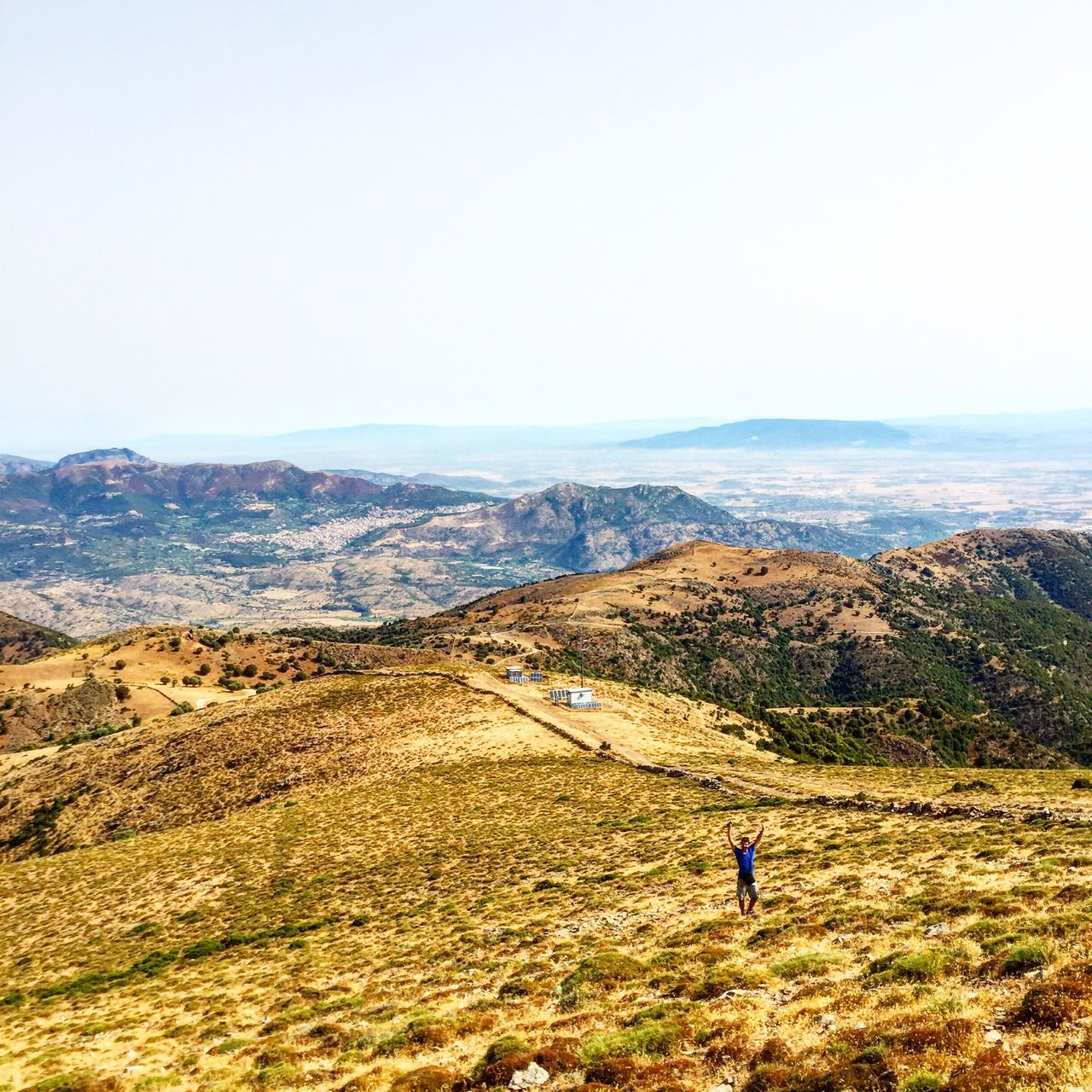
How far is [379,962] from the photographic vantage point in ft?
A: 72.8

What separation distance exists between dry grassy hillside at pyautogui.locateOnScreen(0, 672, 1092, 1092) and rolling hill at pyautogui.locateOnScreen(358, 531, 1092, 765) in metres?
38.2

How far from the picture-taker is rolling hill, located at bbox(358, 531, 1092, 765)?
9031cm

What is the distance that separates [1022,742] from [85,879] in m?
97.1

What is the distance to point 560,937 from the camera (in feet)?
69.6

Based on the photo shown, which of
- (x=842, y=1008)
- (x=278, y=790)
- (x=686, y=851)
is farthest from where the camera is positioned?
(x=278, y=790)

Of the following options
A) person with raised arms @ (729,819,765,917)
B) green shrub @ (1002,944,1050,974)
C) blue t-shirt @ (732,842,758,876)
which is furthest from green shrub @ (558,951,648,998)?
green shrub @ (1002,944,1050,974)

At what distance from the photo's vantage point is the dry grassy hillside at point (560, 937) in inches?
479

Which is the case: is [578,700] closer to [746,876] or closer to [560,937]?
[560,937]

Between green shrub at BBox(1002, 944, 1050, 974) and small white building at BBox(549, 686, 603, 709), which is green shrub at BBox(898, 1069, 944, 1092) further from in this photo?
small white building at BBox(549, 686, 603, 709)

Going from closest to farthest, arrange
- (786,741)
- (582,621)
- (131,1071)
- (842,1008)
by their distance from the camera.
Result: (842,1008) → (131,1071) → (786,741) → (582,621)

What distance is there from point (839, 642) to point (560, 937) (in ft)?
415

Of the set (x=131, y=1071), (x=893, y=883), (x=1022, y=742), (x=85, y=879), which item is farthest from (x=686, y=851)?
(x=1022, y=742)

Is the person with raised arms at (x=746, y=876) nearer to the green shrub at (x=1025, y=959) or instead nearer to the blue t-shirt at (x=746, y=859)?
the blue t-shirt at (x=746, y=859)

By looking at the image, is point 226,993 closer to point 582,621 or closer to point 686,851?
point 686,851
